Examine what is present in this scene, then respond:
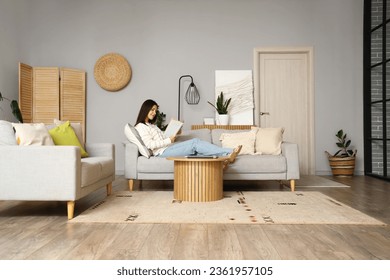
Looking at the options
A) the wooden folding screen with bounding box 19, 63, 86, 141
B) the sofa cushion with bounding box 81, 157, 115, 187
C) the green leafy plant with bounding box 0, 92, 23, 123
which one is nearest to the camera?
the sofa cushion with bounding box 81, 157, 115, 187

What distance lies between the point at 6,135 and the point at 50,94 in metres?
2.92

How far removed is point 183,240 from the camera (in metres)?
2.39

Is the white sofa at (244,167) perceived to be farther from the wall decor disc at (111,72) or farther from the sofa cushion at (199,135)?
the wall decor disc at (111,72)

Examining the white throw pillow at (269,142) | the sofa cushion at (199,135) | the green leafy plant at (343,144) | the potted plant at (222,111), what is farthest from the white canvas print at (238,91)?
the white throw pillow at (269,142)

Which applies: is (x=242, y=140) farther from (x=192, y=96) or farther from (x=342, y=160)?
(x=342, y=160)

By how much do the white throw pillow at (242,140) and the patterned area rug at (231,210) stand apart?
31.9 inches

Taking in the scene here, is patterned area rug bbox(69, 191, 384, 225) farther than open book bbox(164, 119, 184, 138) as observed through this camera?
No

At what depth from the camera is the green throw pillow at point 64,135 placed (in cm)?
388

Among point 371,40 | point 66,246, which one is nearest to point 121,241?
point 66,246

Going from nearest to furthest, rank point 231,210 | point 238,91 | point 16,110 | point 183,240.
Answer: point 183,240
point 231,210
point 16,110
point 238,91

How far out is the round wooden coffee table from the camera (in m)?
3.76

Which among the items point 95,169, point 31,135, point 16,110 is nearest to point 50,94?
point 16,110

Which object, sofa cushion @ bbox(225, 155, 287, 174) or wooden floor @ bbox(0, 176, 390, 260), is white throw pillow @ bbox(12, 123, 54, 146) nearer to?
wooden floor @ bbox(0, 176, 390, 260)

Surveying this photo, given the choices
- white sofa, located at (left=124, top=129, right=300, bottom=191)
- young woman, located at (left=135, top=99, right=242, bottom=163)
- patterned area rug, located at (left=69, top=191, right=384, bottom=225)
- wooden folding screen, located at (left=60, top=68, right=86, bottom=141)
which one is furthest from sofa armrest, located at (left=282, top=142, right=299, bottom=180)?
wooden folding screen, located at (left=60, top=68, right=86, bottom=141)
